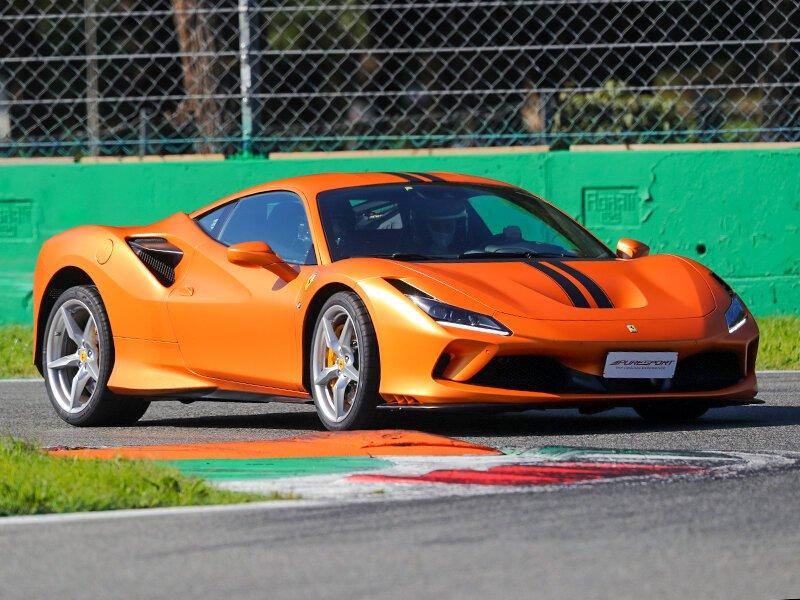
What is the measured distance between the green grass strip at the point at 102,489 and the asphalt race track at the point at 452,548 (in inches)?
8.7

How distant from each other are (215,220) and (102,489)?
3.41m

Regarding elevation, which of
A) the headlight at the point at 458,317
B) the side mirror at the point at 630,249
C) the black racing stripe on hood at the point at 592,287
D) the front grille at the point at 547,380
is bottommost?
the front grille at the point at 547,380

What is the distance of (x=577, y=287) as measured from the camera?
7426 millimetres

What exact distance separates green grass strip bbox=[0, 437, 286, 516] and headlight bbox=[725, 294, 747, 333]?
2791mm

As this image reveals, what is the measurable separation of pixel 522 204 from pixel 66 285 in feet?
7.77

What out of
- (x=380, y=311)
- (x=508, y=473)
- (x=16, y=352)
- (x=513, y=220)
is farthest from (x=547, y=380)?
(x=16, y=352)

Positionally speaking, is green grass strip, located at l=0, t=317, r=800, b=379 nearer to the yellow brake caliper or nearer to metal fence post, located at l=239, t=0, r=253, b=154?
metal fence post, located at l=239, t=0, r=253, b=154

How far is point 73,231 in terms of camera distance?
362 inches

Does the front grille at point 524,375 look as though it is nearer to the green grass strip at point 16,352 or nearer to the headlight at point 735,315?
the headlight at point 735,315

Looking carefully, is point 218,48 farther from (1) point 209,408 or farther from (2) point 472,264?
(2) point 472,264

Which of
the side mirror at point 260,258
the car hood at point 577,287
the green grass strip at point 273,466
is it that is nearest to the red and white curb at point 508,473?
the green grass strip at point 273,466

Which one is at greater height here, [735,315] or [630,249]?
[630,249]

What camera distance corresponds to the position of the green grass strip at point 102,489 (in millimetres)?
5340

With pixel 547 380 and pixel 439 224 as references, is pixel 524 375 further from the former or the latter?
pixel 439 224
